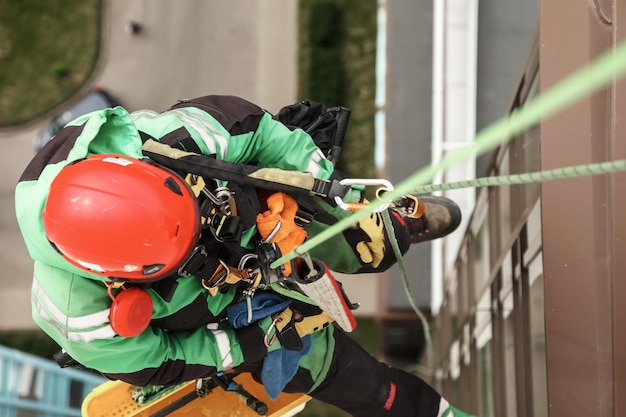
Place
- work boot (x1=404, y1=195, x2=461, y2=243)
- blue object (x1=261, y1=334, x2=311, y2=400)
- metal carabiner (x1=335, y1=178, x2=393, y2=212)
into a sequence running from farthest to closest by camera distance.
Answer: work boot (x1=404, y1=195, x2=461, y2=243) < blue object (x1=261, y1=334, x2=311, y2=400) < metal carabiner (x1=335, y1=178, x2=393, y2=212)

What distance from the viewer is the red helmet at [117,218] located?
1862mm

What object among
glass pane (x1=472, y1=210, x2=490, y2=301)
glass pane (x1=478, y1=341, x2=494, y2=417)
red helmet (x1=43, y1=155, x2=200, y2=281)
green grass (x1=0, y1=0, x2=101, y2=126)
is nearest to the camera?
red helmet (x1=43, y1=155, x2=200, y2=281)

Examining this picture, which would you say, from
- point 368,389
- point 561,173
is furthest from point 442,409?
point 561,173

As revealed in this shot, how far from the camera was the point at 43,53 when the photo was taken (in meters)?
8.07

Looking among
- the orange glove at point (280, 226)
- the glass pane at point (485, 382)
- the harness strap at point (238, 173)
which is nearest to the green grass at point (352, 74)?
the glass pane at point (485, 382)

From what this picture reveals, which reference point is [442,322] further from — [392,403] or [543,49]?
[543,49]

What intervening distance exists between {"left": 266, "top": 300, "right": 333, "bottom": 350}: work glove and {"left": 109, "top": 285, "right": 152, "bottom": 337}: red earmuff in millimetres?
532

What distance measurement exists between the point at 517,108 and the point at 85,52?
20.9 feet

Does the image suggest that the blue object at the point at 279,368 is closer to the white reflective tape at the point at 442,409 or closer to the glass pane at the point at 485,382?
the white reflective tape at the point at 442,409

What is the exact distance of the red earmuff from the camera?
203cm

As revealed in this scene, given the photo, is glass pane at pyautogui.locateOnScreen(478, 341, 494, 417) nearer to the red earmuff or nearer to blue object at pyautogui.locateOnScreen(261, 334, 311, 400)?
blue object at pyautogui.locateOnScreen(261, 334, 311, 400)

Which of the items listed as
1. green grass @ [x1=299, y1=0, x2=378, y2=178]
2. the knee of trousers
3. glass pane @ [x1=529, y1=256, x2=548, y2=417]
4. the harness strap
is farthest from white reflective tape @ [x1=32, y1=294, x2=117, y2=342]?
green grass @ [x1=299, y1=0, x2=378, y2=178]

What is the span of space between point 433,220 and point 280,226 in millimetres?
1168

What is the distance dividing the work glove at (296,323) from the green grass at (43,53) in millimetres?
6392
